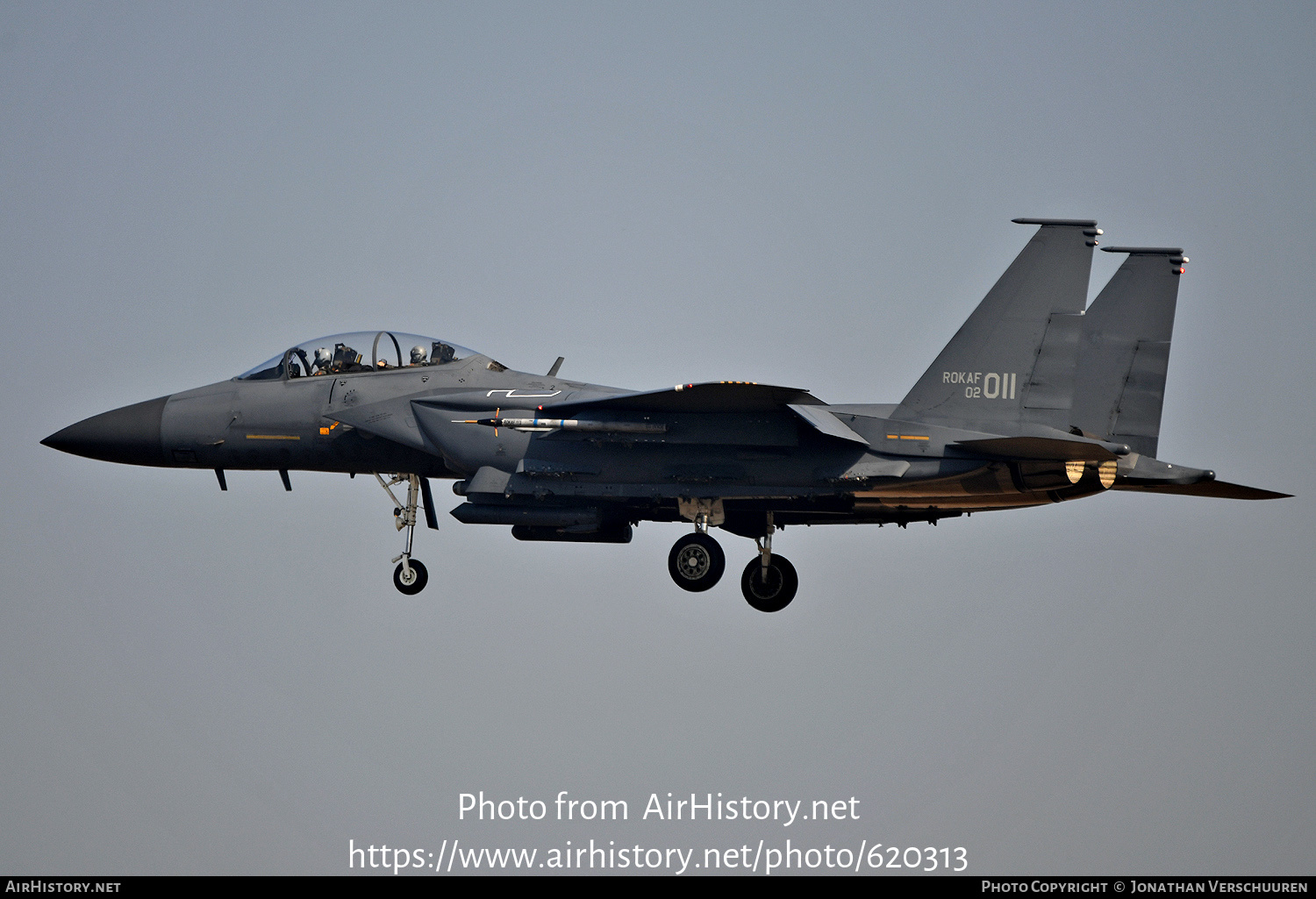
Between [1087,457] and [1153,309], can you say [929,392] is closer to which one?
[1087,457]

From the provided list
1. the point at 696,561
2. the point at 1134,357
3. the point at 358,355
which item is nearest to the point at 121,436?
the point at 358,355

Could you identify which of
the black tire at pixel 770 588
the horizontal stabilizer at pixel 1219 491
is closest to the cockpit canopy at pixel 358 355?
the black tire at pixel 770 588

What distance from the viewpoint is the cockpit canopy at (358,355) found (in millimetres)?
20922

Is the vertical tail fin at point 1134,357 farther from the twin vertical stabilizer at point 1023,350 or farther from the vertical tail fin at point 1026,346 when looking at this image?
the vertical tail fin at point 1026,346

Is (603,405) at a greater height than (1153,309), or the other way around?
(1153,309)

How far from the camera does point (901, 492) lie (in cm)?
1908

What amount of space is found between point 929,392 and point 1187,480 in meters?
3.09

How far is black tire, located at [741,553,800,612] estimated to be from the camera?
68.4 feet

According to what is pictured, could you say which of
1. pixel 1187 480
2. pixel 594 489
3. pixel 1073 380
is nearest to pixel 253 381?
A: pixel 594 489

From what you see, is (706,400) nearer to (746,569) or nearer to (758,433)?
(758,433)

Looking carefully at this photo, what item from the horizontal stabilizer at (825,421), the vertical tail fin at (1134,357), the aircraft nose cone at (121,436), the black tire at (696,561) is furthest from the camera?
the aircraft nose cone at (121,436)

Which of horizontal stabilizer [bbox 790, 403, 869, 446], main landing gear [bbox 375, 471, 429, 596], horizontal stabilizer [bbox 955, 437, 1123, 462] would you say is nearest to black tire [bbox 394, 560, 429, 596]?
main landing gear [bbox 375, 471, 429, 596]

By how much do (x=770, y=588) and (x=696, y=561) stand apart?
1475mm
